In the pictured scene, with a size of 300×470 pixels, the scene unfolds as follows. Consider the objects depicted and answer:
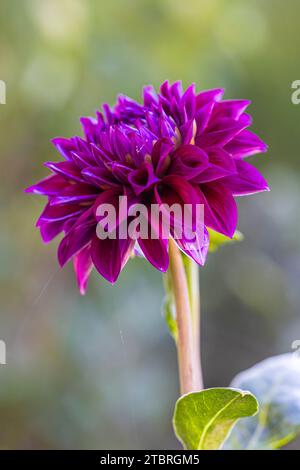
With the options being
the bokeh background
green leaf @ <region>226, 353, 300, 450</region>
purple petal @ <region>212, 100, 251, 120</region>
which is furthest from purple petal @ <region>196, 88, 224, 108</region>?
the bokeh background

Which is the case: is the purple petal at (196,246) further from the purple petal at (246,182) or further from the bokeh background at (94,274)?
the bokeh background at (94,274)

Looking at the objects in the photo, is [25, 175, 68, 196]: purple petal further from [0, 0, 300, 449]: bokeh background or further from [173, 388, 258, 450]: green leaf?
[0, 0, 300, 449]: bokeh background

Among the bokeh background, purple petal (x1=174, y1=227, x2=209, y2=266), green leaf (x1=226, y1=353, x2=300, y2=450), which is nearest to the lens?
purple petal (x1=174, y1=227, x2=209, y2=266)

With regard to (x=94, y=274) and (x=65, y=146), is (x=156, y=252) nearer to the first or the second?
(x=65, y=146)

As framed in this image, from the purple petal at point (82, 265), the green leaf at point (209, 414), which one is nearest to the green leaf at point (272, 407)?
the green leaf at point (209, 414)

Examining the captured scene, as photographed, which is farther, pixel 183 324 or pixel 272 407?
pixel 272 407

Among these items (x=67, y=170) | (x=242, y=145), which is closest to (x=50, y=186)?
(x=67, y=170)
